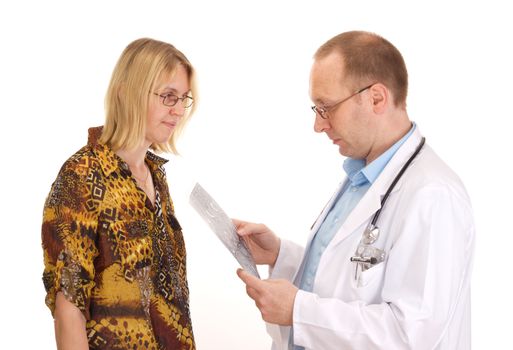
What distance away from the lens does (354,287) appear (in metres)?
2.23

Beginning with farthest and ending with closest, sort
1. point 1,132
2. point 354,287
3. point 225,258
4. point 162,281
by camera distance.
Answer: point 225,258
point 1,132
point 162,281
point 354,287

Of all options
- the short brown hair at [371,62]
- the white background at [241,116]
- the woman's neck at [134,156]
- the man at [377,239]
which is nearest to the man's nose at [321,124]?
the man at [377,239]

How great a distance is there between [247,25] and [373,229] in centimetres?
231

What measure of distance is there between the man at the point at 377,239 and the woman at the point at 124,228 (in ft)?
1.11

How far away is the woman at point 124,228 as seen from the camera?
223 centimetres

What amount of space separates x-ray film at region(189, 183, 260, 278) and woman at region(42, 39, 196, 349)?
18 cm

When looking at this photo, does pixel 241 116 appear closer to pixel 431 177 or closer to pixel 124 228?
pixel 124 228

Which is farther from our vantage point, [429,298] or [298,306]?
[298,306]

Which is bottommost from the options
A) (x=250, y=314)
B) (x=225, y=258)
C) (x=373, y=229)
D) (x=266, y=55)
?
(x=250, y=314)

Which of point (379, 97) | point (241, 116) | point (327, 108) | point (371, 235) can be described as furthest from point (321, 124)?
point (241, 116)

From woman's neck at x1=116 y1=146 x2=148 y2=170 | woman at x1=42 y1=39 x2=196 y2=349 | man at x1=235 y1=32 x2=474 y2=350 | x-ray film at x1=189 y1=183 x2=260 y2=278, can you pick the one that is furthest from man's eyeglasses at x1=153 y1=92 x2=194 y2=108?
man at x1=235 y1=32 x2=474 y2=350

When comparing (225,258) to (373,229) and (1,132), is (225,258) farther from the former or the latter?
(373,229)

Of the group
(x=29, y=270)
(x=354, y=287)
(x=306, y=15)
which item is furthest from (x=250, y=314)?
(x=354, y=287)

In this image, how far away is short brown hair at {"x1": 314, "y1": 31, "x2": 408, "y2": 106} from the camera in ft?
7.75
